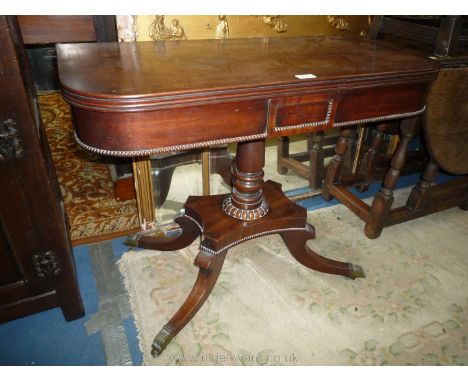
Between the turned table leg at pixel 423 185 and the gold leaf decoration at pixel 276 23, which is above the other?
the gold leaf decoration at pixel 276 23

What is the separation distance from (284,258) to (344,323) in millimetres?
424

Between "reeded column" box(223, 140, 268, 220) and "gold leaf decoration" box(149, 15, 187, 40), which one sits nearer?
"reeded column" box(223, 140, 268, 220)

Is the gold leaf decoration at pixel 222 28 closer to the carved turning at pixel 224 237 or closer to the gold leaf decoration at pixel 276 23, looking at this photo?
the gold leaf decoration at pixel 276 23

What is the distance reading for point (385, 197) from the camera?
179 cm

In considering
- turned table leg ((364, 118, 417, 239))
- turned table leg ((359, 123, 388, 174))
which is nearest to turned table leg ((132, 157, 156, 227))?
turned table leg ((364, 118, 417, 239))

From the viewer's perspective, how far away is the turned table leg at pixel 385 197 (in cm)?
169

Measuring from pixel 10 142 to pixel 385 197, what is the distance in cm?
165

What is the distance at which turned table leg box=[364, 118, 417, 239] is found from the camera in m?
1.69

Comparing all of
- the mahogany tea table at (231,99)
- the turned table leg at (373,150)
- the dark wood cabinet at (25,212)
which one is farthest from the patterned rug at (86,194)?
the turned table leg at (373,150)

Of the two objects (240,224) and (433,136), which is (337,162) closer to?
(433,136)

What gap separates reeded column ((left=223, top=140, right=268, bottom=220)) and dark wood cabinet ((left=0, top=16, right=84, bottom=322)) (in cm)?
65

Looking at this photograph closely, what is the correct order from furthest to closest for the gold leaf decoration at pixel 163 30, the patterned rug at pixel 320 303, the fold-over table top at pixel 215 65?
the gold leaf decoration at pixel 163 30 < the patterned rug at pixel 320 303 < the fold-over table top at pixel 215 65

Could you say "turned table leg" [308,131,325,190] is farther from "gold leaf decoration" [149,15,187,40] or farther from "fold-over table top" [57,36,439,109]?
"gold leaf decoration" [149,15,187,40]

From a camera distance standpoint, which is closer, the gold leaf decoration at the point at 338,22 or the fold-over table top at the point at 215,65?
the fold-over table top at the point at 215,65
